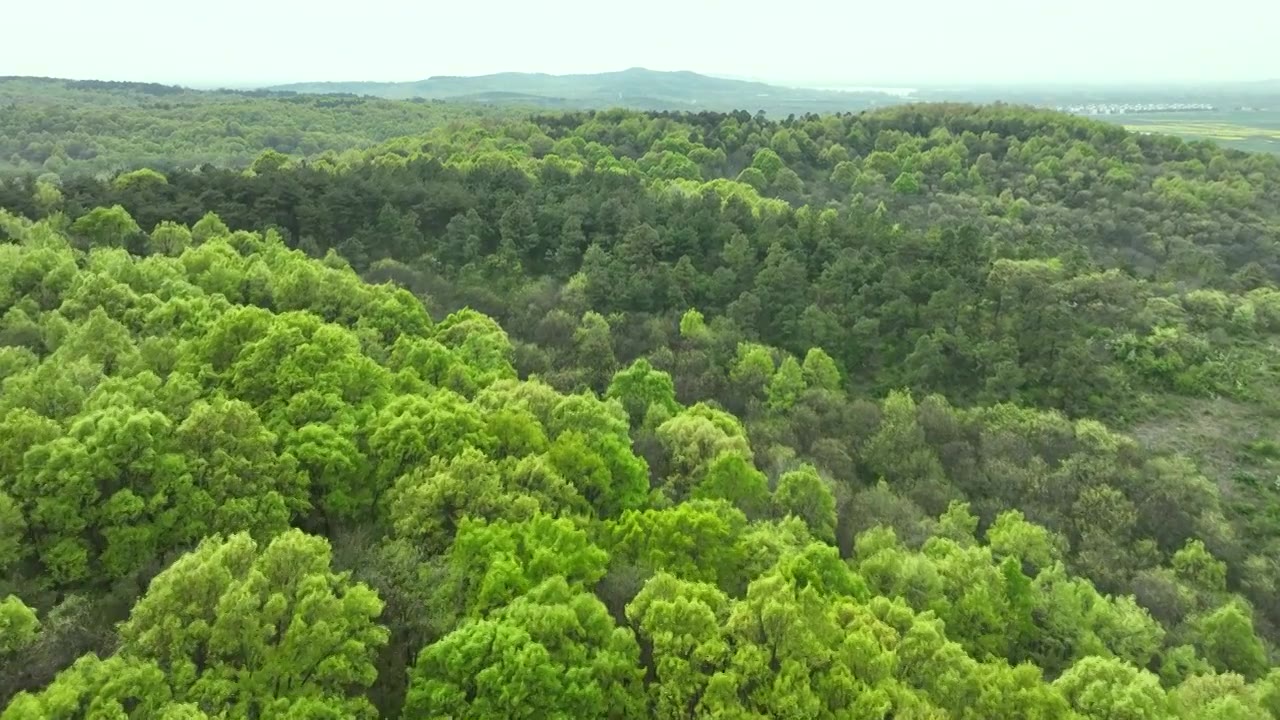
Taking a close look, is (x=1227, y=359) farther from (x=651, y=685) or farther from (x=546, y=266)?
(x=651, y=685)

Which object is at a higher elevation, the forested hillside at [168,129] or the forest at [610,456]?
the forested hillside at [168,129]

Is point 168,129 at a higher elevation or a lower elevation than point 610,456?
higher

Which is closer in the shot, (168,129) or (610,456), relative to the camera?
(610,456)

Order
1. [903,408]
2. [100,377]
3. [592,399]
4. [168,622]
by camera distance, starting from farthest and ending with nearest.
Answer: [903,408]
[592,399]
[100,377]
[168,622]

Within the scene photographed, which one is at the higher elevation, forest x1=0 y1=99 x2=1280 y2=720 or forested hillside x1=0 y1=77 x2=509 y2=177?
forested hillside x1=0 y1=77 x2=509 y2=177

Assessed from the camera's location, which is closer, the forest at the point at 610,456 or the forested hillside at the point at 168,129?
the forest at the point at 610,456

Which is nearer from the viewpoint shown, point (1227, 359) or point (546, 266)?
point (1227, 359)

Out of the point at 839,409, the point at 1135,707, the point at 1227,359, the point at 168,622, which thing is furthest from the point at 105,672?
the point at 1227,359

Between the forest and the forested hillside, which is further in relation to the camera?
the forested hillside
